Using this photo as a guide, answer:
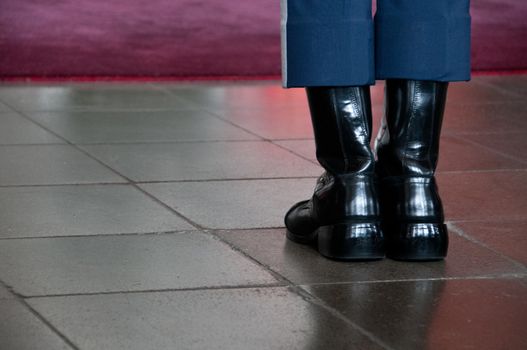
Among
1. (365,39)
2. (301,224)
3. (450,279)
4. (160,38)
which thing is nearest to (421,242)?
(450,279)

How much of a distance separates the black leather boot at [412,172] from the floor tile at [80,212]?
0.37m

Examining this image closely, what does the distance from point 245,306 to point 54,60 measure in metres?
2.63

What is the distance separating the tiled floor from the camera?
1.44m

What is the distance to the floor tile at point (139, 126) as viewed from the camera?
2.81 m

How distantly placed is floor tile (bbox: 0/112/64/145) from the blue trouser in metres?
1.11

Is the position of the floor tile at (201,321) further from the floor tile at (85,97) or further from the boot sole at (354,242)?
the floor tile at (85,97)

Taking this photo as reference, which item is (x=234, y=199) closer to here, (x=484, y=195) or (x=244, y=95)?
(x=484, y=195)

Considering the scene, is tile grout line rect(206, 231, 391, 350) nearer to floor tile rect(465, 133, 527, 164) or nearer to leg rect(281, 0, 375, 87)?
leg rect(281, 0, 375, 87)

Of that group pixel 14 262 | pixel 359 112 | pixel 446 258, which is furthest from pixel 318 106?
pixel 14 262

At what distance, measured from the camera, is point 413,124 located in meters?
1.81

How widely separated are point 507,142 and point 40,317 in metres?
1.69

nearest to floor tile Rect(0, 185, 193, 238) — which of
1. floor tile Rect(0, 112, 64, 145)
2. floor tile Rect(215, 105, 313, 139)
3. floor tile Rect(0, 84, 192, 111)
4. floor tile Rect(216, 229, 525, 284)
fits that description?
floor tile Rect(216, 229, 525, 284)

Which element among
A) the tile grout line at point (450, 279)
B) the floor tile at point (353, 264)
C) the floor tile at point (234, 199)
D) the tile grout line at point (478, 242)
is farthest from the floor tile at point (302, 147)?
the tile grout line at point (450, 279)

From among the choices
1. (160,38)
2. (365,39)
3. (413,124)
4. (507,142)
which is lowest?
(507,142)
